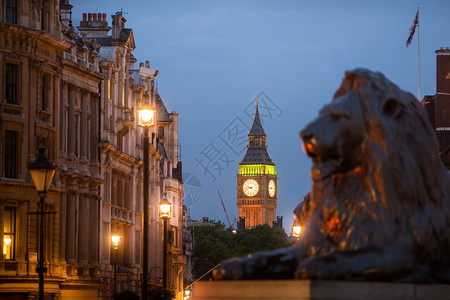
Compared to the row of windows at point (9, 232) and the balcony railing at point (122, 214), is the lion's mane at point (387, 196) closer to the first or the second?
the row of windows at point (9, 232)

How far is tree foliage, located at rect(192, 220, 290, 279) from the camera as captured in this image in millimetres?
138750

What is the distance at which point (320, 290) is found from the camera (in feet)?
28.2

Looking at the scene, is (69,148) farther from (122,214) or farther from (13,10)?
(122,214)

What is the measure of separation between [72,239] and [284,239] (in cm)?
13064

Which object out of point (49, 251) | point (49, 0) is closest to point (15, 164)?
point (49, 251)

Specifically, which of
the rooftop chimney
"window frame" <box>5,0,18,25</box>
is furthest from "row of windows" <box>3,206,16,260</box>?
the rooftop chimney

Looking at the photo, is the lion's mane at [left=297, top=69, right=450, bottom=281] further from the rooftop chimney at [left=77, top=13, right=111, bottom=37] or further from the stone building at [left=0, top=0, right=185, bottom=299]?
the rooftop chimney at [left=77, top=13, right=111, bottom=37]

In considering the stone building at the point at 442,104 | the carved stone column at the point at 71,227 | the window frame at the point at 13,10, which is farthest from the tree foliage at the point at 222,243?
Result: the window frame at the point at 13,10

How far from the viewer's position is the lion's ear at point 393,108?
9.41 m

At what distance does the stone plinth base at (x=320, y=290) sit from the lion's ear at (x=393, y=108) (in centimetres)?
149

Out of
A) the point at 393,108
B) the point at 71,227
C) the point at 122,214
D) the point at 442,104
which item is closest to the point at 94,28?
the point at 122,214

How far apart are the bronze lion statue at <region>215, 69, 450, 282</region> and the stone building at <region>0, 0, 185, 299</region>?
36.2m

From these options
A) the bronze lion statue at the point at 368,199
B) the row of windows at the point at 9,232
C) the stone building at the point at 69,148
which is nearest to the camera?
the bronze lion statue at the point at 368,199

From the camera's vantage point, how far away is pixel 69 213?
51.2m
